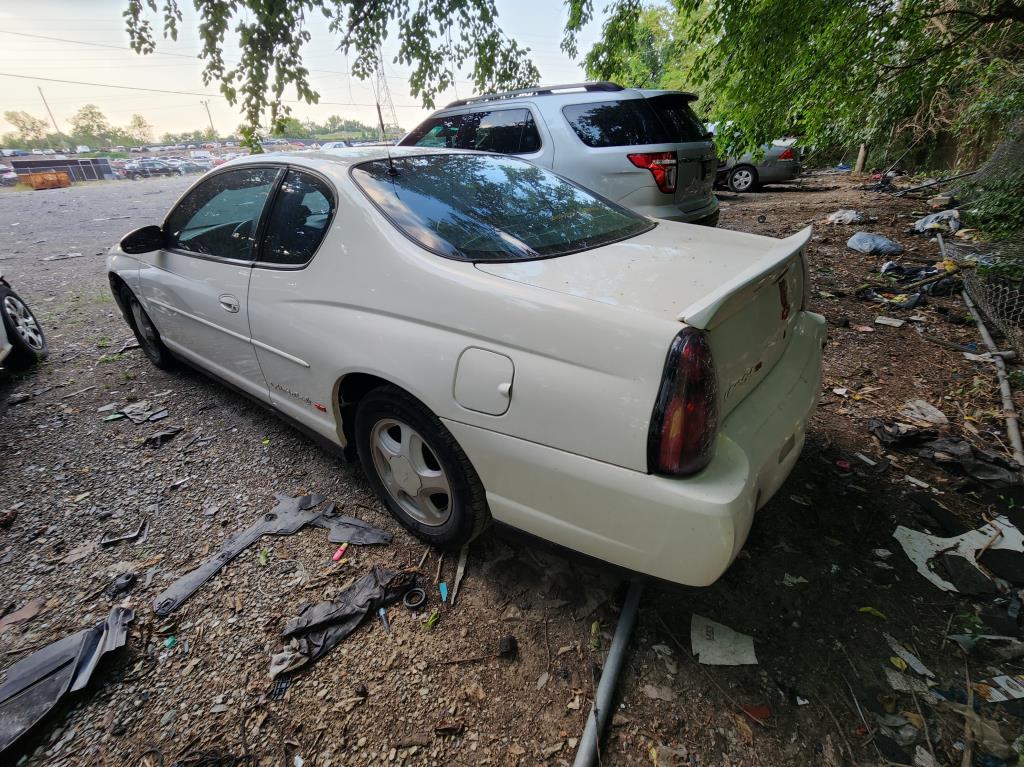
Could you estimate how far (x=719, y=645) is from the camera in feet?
5.54

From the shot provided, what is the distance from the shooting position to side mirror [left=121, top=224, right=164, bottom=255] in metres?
2.96

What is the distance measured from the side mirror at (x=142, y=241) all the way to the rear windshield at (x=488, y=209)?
175 centimetres

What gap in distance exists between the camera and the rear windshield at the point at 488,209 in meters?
1.83

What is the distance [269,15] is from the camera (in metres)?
4.49

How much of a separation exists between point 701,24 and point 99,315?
23.0 feet

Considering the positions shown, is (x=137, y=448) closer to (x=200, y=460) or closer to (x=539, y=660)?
(x=200, y=460)

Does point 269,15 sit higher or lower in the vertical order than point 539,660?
higher

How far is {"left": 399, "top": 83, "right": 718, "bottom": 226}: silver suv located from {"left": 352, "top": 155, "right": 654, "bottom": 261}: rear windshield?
2230 millimetres

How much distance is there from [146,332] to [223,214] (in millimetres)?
1693

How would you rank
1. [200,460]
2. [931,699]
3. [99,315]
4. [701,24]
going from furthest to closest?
[99,315] → [701,24] → [200,460] → [931,699]

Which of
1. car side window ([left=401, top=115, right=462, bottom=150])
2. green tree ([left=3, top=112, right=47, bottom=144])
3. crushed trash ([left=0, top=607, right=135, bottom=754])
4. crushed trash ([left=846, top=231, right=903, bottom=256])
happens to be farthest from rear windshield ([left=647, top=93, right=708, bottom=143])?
green tree ([left=3, top=112, right=47, bottom=144])

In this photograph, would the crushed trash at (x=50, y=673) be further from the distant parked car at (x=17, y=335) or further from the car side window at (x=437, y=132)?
the car side window at (x=437, y=132)

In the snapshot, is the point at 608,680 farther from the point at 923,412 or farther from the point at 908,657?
the point at 923,412

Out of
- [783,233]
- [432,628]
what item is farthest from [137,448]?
[783,233]
